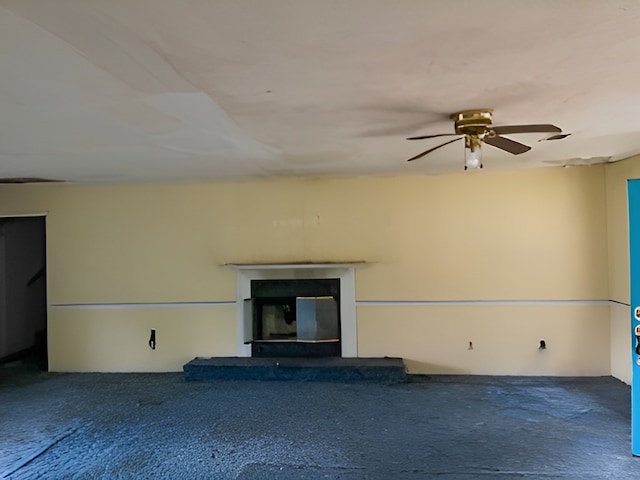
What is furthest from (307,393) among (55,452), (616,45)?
(616,45)

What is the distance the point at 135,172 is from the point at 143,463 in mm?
2528

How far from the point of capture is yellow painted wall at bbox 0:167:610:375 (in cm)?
475

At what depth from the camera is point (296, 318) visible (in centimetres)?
508

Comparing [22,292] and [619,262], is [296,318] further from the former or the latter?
[22,292]

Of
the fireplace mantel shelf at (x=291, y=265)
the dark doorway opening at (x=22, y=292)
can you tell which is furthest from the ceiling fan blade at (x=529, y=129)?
the dark doorway opening at (x=22, y=292)

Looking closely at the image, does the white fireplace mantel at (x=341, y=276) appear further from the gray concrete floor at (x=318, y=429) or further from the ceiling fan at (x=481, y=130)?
the ceiling fan at (x=481, y=130)

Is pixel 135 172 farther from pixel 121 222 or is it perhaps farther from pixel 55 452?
pixel 55 452

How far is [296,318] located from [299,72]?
3.51 metres

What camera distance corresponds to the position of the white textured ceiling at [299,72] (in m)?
1.44

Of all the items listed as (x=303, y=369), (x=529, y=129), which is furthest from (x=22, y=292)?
(x=529, y=129)

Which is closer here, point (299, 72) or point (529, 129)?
point (299, 72)

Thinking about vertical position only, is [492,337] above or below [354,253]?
below

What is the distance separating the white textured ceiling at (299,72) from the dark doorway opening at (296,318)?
2.02 metres

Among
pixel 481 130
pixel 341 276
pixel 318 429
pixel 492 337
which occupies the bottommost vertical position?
pixel 318 429
